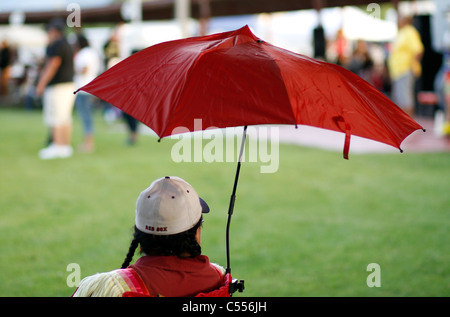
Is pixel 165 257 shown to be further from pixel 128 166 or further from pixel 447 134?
pixel 447 134

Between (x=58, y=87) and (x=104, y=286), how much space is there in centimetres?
825

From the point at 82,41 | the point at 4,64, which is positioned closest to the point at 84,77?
the point at 82,41

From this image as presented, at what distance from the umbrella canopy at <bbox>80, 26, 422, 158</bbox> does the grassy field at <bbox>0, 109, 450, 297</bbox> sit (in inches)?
81.5

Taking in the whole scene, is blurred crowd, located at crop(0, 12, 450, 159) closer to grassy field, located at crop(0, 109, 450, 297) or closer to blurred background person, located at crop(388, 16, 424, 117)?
blurred background person, located at crop(388, 16, 424, 117)

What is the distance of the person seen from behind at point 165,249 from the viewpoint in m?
1.99

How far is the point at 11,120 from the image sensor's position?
15969mm

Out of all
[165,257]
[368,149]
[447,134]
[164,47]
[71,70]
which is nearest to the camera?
[165,257]

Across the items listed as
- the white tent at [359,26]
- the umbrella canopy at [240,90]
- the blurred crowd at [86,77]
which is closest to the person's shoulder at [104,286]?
the umbrella canopy at [240,90]

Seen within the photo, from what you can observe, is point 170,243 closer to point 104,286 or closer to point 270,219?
point 104,286

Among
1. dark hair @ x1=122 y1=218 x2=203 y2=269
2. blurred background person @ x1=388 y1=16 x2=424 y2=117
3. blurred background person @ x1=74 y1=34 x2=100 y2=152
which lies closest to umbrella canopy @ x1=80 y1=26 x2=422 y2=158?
dark hair @ x1=122 y1=218 x2=203 y2=269

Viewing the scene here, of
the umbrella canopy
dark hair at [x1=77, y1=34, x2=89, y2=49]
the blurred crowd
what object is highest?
the umbrella canopy

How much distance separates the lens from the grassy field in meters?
4.59
